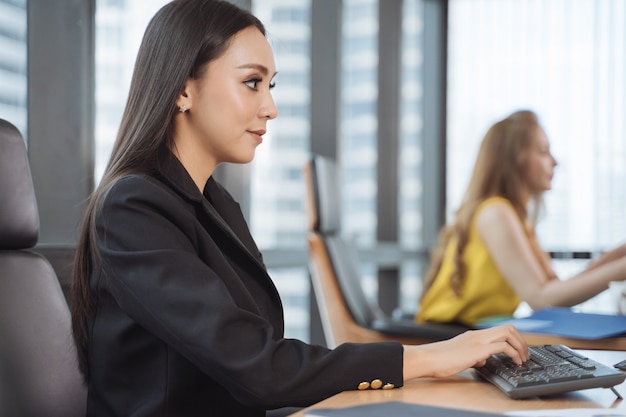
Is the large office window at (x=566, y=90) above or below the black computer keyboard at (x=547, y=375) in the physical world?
above

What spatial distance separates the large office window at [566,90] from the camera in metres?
4.84

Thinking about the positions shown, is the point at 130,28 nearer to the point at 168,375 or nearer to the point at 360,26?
the point at 168,375

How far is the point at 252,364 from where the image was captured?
1045 millimetres

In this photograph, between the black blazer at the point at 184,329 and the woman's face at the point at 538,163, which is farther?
the woman's face at the point at 538,163

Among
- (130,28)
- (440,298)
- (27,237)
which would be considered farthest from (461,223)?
(27,237)

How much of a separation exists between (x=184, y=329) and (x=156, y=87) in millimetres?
513

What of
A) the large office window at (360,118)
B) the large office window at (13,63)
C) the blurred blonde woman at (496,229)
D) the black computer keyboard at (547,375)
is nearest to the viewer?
the black computer keyboard at (547,375)

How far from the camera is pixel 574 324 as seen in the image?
174 cm

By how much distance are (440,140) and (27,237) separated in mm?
4306

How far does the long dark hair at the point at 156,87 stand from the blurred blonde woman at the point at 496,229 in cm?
157

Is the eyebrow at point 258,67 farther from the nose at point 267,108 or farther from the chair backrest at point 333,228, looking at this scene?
the chair backrest at point 333,228

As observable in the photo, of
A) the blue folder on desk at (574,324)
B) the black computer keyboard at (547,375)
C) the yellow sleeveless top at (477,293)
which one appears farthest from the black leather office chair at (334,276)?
the black computer keyboard at (547,375)

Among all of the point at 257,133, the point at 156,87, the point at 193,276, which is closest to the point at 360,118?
the point at 257,133

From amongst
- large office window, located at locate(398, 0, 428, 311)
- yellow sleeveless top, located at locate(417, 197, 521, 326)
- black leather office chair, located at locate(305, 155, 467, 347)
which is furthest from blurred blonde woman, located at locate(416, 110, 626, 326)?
large office window, located at locate(398, 0, 428, 311)
